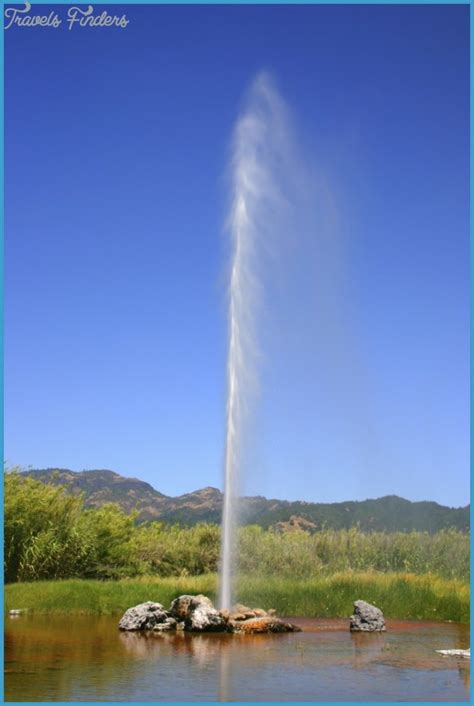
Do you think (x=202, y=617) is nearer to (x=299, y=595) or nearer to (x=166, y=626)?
(x=166, y=626)

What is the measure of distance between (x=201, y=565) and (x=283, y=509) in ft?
80.0

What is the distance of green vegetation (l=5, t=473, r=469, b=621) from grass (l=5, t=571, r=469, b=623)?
0.06 ft

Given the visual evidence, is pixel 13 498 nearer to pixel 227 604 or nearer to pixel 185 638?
pixel 227 604

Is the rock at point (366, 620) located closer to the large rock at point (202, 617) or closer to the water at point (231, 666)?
the water at point (231, 666)

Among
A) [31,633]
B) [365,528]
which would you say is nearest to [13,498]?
[31,633]

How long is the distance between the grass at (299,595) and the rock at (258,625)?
9.47ft

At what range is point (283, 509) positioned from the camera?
45.4 metres

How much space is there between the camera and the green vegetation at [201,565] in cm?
1546

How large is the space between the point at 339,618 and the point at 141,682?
22.3 ft

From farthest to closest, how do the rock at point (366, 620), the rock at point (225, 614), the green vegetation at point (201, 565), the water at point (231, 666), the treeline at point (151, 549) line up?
the treeline at point (151, 549) < the green vegetation at point (201, 565) < the rock at point (366, 620) < the rock at point (225, 614) < the water at point (231, 666)

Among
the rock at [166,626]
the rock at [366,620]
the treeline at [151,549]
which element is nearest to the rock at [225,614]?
the rock at [166,626]

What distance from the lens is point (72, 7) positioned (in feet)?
48.1

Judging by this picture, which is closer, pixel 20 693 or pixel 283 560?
pixel 20 693

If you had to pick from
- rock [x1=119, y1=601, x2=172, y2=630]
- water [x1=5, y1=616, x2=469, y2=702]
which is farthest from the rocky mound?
water [x1=5, y1=616, x2=469, y2=702]
